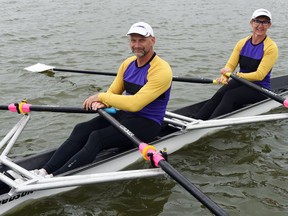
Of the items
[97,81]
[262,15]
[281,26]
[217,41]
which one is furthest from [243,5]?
[262,15]

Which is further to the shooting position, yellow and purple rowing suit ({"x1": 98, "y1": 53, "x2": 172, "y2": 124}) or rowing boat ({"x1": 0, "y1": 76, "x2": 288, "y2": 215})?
yellow and purple rowing suit ({"x1": 98, "y1": 53, "x2": 172, "y2": 124})

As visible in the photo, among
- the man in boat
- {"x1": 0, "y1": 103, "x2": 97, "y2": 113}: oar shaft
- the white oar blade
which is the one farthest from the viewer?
the white oar blade

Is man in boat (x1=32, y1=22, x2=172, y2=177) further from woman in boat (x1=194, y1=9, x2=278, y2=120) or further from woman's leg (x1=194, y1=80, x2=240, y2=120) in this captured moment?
woman in boat (x1=194, y1=9, x2=278, y2=120)

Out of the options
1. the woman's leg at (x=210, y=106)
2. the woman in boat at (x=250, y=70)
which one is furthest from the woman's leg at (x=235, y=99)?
the woman's leg at (x=210, y=106)

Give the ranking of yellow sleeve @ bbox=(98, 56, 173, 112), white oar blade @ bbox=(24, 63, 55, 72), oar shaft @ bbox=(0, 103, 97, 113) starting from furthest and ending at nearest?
white oar blade @ bbox=(24, 63, 55, 72) < oar shaft @ bbox=(0, 103, 97, 113) < yellow sleeve @ bbox=(98, 56, 173, 112)

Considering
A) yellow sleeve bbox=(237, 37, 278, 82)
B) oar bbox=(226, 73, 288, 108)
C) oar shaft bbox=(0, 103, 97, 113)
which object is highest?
yellow sleeve bbox=(237, 37, 278, 82)

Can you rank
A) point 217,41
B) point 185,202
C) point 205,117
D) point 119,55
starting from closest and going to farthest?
point 185,202
point 205,117
point 119,55
point 217,41

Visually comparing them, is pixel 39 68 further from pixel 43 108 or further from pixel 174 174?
pixel 174 174

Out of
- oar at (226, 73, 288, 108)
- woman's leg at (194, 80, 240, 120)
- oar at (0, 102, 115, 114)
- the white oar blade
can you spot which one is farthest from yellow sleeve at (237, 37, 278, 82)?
the white oar blade

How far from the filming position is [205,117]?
7.13 m

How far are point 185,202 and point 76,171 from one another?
5.18 feet

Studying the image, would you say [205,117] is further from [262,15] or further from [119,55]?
[119,55]

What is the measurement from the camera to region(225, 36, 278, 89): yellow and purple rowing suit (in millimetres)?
6980

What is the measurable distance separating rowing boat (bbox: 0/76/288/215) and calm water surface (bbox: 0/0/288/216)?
0.24 meters
